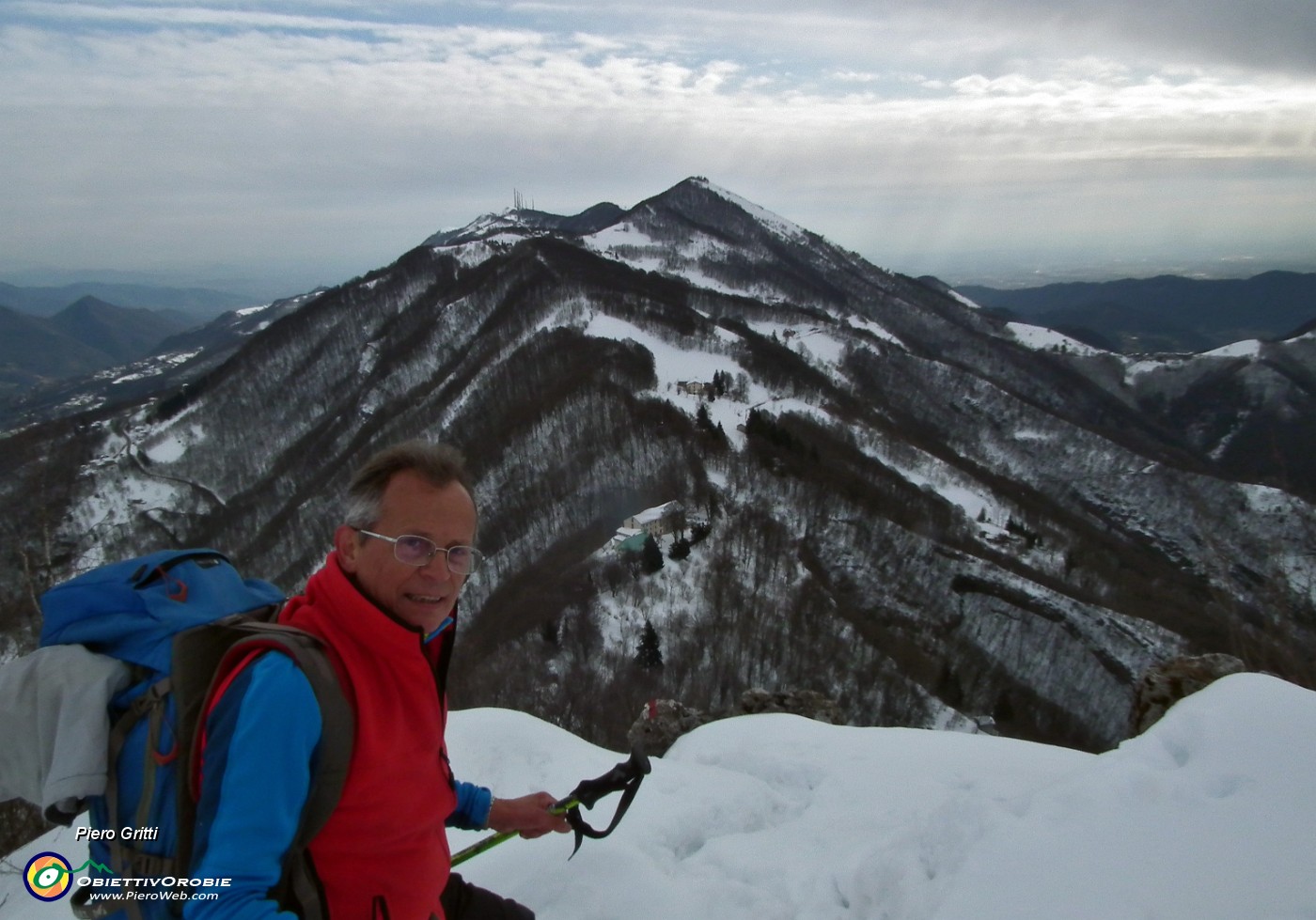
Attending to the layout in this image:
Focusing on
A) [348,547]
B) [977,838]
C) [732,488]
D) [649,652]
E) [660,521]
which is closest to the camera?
[348,547]

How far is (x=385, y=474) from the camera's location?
283 centimetres

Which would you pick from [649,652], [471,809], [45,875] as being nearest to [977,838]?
[471,809]

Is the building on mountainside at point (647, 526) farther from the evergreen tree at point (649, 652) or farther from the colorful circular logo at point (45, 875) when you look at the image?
the colorful circular logo at point (45, 875)

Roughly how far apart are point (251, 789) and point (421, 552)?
3.18 ft

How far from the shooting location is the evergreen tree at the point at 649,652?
148ft

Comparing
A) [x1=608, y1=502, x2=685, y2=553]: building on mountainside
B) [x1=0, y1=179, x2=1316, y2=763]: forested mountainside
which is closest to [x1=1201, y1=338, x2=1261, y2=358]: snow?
[x1=0, y1=179, x2=1316, y2=763]: forested mountainside

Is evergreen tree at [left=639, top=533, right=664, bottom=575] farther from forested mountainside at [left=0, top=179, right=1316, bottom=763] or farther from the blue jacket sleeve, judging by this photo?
the blue jacket sleeve

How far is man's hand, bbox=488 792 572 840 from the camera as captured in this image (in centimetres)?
406

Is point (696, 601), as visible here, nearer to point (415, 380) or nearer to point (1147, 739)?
point (1147, 739)

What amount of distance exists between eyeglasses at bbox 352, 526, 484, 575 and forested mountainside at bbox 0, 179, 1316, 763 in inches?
420

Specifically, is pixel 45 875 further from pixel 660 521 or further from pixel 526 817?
pixel 660 521

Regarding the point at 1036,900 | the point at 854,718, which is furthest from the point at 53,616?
the point at 854,718

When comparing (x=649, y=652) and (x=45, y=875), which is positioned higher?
(x=45, y=875)

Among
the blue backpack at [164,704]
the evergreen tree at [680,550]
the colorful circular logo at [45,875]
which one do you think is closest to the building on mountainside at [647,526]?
the evergreen tree at [680,550]
